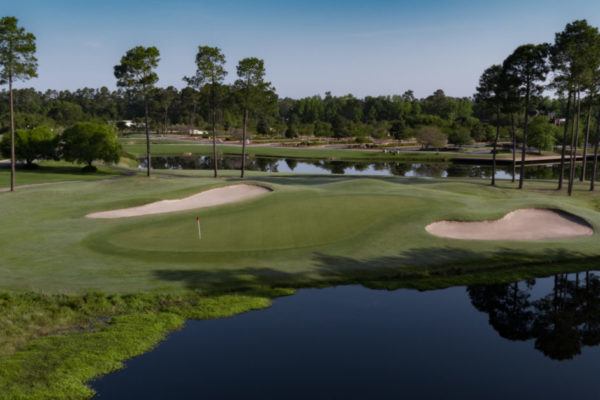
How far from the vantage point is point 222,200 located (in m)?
36.8

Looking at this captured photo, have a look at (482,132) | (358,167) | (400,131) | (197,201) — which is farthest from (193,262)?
(482,132)

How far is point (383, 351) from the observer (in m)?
13.2

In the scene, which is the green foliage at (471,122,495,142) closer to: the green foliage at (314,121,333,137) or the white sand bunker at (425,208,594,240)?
the green foliage at (314,121,333,137)

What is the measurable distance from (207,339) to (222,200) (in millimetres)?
23514

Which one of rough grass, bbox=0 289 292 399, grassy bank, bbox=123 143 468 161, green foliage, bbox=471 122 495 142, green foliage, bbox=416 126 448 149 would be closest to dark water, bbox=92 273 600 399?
rough grass, bbox=0 289 292 399

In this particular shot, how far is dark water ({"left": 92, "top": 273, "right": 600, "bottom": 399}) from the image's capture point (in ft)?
37.2

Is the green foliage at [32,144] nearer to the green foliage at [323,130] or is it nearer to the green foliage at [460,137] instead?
the green foliage at [460,137]

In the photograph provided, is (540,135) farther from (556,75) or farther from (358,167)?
(556,75)

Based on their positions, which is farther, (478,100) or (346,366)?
(478,100)

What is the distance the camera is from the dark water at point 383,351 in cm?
1134

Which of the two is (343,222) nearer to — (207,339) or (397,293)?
(397,293)

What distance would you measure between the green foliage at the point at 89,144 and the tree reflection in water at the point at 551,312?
53787 mm

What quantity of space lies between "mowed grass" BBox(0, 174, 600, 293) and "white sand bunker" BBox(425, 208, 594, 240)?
0.64 metres

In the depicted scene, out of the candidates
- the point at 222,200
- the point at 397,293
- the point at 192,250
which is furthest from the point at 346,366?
the point at 222,200
